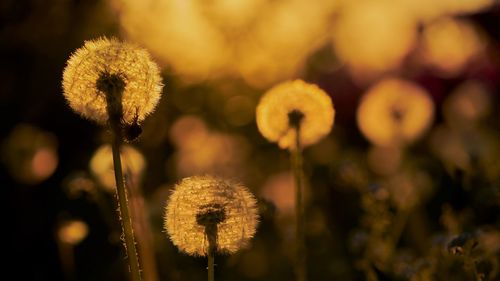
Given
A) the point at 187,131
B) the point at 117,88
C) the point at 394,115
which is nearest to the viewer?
the point at 117,88

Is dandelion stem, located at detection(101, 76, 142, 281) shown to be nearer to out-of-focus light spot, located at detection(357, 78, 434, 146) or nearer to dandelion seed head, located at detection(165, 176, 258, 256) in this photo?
dandelion seed head, located at detection(165, 176, 258, 256)

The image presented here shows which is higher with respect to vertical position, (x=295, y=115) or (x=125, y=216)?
(x=295, y=115)

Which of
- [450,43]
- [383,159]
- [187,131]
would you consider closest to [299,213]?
[187,131]

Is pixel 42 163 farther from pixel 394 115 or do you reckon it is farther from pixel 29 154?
pixel 394 115

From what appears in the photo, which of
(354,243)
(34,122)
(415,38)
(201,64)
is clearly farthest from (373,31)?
(354,243)

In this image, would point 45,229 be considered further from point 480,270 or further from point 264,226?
point 480,270

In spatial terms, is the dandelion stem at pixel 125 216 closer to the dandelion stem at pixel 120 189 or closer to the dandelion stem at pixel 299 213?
the dandelion stem at pixel 120 189

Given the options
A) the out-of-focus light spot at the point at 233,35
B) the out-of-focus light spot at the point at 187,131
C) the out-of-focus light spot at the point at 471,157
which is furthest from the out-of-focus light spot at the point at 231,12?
the out-of-focus light spot at the point at 471,157

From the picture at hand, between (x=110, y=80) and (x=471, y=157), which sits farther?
(x=471, y=157)

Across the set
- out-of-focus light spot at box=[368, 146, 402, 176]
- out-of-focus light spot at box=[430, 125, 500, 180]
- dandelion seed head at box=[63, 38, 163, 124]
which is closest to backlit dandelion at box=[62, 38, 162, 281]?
dandelion seed head at box=[63, 38, 163, 124]
